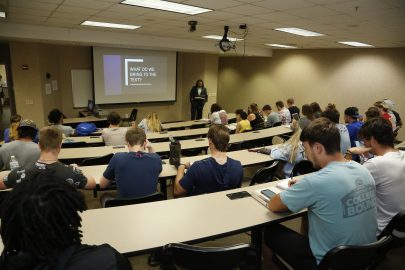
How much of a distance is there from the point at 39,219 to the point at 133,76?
858cm

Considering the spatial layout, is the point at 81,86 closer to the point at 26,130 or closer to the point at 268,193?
the point at 26,130

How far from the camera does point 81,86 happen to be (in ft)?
28.1

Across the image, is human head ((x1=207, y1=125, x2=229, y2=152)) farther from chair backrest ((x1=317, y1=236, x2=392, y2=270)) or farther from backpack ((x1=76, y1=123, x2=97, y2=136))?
backpack ((x1=76, y1=123, x2=97, y2=136))

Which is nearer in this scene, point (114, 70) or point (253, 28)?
point (253, 28)

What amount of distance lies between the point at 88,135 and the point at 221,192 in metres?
4.09

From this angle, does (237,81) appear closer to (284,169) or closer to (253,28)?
(253,28)

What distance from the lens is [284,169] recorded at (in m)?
3.40

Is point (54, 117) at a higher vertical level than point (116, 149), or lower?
higher

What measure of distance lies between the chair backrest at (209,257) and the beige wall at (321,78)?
899 centimetres

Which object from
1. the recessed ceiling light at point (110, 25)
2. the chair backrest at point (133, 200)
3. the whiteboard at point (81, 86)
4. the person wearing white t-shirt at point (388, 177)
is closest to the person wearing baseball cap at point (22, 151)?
the chair backrest at point (133, 200)

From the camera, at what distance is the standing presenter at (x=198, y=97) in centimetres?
963

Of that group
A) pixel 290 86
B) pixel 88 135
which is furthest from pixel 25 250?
pixel 290 86

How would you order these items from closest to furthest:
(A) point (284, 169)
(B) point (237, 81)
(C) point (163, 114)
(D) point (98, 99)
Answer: (A) point (284, 169) < (D) point (98, 99) < (C) point (163, 114) < (B) point (237, 81)

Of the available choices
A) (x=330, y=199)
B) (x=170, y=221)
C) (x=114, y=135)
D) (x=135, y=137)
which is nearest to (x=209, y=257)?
(x=170, y=221)
